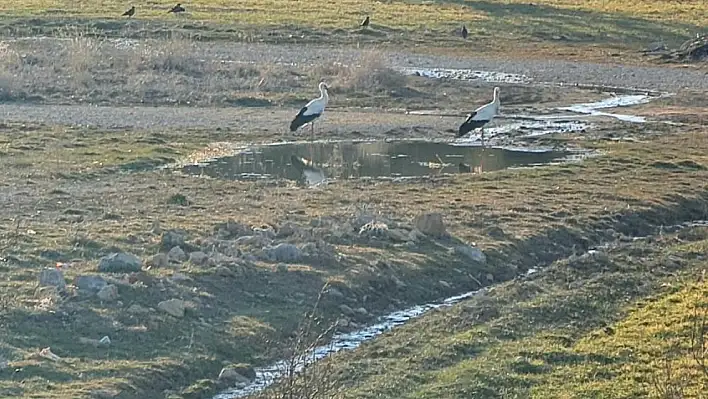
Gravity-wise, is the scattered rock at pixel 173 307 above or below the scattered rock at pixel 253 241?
above

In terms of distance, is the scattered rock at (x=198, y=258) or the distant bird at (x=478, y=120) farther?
the distant bird at (x=478, y=120)

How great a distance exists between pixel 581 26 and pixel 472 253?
35.6m

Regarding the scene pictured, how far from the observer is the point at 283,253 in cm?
1341

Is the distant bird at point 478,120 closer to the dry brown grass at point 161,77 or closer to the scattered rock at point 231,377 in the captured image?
the dry brown grass at point 161,77

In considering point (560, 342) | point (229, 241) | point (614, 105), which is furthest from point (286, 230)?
point (614, 105)

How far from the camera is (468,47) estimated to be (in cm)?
4356

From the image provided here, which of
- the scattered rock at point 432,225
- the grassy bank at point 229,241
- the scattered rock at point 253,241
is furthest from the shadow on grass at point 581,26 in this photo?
the scattered rock at point 253,241

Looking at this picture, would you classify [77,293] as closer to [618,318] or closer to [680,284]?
[618,318]

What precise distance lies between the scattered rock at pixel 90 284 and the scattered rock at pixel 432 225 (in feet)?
13.2

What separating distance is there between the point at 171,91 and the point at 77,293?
1887 centimetres

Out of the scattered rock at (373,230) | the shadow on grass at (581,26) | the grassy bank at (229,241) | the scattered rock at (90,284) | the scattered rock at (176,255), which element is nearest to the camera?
the grassy bank at (229,241)

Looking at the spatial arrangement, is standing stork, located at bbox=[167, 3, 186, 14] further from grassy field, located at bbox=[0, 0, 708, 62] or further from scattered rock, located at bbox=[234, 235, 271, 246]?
scattered rock, located at bbox=[234, 235, 271, 246]

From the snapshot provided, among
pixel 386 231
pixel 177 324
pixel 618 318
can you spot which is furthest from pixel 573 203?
pixel 177 324

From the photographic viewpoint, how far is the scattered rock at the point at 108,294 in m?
11.5
